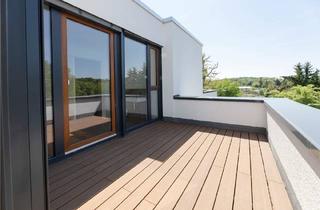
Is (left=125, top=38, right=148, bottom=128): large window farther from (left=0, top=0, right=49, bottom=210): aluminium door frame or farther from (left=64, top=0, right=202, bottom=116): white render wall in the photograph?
(left=0, top=0, right=49, bottom=210): aluminium door frame

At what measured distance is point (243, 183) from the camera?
1790 millimetres

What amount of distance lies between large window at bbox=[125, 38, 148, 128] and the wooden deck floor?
89cm

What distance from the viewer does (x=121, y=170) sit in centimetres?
208

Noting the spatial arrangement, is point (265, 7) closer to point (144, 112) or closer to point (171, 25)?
point (171, 25)

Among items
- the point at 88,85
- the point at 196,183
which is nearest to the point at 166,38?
the point at 88,85

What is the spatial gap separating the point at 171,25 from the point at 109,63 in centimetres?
241

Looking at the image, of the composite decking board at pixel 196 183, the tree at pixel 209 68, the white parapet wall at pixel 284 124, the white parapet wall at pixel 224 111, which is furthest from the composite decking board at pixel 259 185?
the tree at pixel 209 68

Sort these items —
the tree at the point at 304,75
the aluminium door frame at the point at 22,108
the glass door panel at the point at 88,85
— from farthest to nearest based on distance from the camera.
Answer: the tree at the point at 304,75, the glass door panel at the point at 88,85, the aluminium door frame at the point at 22,108

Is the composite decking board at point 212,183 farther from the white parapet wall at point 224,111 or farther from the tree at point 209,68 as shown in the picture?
the tree at point 209,68

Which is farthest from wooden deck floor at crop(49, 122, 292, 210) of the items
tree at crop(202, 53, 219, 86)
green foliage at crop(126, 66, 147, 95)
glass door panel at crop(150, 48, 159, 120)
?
tree at crop(202, 53, 219, 86)

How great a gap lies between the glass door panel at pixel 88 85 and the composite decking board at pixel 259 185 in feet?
7.44

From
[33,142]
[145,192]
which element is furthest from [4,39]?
[145,192]

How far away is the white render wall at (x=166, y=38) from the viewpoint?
3025 millimetres

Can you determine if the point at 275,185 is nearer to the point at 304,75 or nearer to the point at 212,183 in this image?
the point at 212,183
